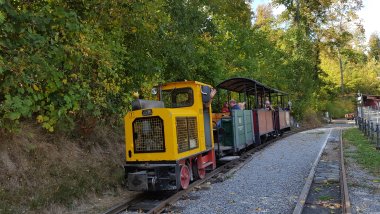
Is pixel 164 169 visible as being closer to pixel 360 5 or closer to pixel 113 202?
pixel 113 202

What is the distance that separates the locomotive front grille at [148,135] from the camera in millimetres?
8117

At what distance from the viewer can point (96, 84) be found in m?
7.96

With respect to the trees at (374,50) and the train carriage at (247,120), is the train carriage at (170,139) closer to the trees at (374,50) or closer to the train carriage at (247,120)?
the train carriage at (247,120)

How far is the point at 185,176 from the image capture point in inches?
334

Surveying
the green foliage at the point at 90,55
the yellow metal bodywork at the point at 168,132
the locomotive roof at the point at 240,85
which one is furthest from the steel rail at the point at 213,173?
the locomotive roof at the point at 240,85

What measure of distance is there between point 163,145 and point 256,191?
2195 mm

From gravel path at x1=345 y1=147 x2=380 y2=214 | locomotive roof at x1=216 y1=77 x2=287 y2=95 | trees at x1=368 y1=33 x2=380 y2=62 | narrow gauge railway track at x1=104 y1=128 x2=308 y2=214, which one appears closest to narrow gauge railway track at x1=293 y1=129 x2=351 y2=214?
gravel path at x1=345 y1=147 x2=380 y2=214

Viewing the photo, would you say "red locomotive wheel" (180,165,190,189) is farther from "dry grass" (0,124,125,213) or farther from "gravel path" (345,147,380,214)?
"gravel path" (345,147,380,214)

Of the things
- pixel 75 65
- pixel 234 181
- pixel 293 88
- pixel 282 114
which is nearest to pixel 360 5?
pixel 293 88

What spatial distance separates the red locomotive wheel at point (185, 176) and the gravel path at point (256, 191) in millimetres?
249

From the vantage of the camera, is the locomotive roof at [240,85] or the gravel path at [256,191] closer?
the gravel path at [256,191]

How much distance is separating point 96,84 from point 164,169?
2254 millimetres

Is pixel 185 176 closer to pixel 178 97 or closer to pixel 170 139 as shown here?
pixel 170 139

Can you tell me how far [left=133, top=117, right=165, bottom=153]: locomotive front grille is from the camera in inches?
320
